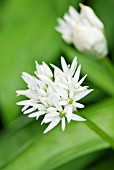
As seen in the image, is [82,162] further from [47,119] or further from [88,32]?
[47,119]

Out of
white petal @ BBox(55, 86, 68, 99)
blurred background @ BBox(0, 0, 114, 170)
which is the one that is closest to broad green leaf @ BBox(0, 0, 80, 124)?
blurred background @ BBox(0, 0, 114, 170)

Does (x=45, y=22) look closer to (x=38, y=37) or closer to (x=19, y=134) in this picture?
(x=38, y=37)

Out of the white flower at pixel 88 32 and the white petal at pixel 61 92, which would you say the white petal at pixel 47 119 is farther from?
the white flower at pixel 88 32

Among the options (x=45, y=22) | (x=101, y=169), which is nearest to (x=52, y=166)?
(x=101, y=169)

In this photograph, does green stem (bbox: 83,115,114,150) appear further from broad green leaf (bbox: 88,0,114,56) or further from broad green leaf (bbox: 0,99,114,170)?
broad green leaf (bbox: 88,0,114,56)

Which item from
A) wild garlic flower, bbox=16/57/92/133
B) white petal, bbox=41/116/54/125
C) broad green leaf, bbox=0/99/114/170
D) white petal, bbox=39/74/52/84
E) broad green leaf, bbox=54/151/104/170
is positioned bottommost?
broad green leaf, bbox=54/151/104/170

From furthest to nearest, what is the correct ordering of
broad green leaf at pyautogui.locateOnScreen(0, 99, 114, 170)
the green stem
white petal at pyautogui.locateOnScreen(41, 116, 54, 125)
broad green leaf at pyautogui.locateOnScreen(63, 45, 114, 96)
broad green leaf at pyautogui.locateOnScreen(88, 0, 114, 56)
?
broad green leaf at pyautogui.locateOnScreen(88, 0, 114, 56) < broad green leaf at pyautogui.locateOnScreen(63, 45, 114, 96) < broad green leaf at pyautogui.locateOnScreen(0, 99, 114, 170) < the green stem < white petal at pyautogui.locateOnScreen(41, 116, 54, 125)

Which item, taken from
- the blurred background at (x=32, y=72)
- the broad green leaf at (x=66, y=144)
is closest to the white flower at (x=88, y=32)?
the blurred background at (x=32, y=72)
